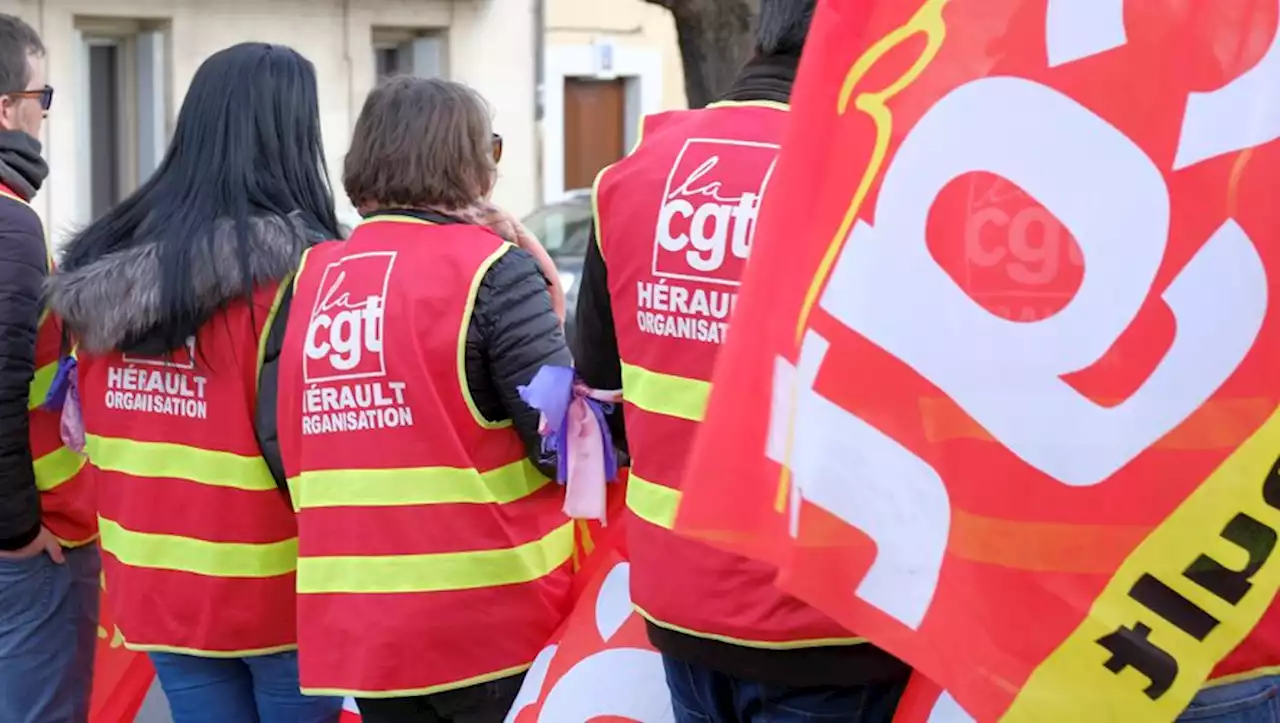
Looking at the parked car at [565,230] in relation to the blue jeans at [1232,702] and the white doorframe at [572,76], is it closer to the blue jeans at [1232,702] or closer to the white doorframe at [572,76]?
the white doorframe at [572,76]

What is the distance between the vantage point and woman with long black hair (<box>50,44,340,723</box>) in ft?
11.5

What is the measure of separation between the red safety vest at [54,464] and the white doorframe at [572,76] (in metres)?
13.9

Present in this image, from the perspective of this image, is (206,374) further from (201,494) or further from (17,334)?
(17,334)

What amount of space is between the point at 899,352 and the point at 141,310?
1.95 m

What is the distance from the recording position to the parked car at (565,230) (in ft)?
37.2

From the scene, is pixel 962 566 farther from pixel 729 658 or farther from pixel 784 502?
pixel 729 658

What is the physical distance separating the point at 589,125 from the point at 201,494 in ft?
52.3

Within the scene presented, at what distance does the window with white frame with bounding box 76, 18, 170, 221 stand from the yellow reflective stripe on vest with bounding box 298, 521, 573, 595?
12.3m

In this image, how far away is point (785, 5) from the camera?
2.62 m

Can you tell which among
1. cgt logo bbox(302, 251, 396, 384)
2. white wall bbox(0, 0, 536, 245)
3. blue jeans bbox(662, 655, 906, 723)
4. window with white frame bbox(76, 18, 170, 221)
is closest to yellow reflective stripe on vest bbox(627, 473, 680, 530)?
blue jeans bbox(662, 655, 906, 723)

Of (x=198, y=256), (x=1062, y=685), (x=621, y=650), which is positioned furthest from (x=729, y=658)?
(x=198, y=256)

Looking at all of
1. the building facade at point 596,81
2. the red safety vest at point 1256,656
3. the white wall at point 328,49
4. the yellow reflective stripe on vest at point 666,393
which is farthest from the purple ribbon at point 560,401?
the building facade at point 596,81

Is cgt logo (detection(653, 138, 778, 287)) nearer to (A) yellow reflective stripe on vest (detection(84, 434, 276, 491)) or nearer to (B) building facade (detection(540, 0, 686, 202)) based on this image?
(A) yellow reflective stripe on vest (detection(84, 434, 276, 491))

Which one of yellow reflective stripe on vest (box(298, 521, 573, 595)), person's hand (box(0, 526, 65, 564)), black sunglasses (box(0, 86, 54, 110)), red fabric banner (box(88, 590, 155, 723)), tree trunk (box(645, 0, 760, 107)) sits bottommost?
red fabric banner (box(88, 590, 155, 723))
